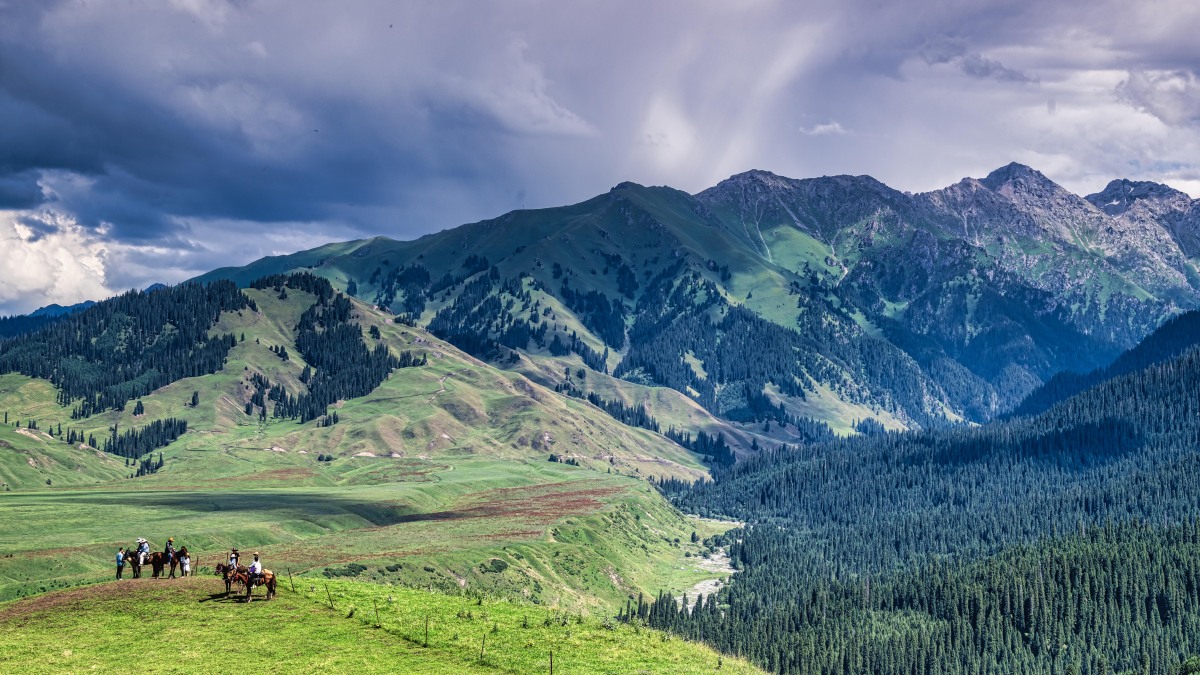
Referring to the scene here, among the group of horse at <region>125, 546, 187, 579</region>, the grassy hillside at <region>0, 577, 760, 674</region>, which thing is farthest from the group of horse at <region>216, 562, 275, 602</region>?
the group of horse at <region>125, 546, 187, 579</region>

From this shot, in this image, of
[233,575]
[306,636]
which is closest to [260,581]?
[233,575]

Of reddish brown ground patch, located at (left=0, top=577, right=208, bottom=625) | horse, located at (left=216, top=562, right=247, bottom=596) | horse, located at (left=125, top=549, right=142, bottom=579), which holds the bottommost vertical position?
reddish brown ground patch, located at (left=0, top=577, right=208, bottom=625)

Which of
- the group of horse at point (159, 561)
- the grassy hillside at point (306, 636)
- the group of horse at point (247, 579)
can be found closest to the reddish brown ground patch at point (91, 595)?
the grassy hillside at point (306, 636)

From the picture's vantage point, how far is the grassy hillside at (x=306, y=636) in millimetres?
A: 72125

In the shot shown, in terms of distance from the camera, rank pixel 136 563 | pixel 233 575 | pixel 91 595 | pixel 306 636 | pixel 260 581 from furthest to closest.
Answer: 1. pixel 136 563
2. pixel 233 575
3. pixel 260 581
4. pixel 91 595
5. pixel 306 636

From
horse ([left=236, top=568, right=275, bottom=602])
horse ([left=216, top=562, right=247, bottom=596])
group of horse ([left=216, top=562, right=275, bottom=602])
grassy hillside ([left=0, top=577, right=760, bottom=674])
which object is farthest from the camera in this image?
horse ([left=216, top=562, right=247, bottom=596])

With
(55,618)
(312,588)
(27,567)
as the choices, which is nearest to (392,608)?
(312,588)

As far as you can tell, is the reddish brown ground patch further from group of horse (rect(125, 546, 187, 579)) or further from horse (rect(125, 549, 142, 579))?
horse (rect(125, 549, 142, 579))

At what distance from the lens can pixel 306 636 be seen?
78000 millimetres

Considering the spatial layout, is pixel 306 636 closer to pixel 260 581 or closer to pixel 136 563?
pixel 260 581

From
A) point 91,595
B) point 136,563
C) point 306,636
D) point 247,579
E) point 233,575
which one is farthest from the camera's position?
point 136,563

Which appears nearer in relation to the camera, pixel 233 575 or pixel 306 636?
pixel 306 636

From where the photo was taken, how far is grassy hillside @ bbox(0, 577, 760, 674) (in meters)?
72.1

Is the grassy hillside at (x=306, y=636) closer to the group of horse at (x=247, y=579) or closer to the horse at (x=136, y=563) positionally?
the group of horse at (x=247, y=579)
